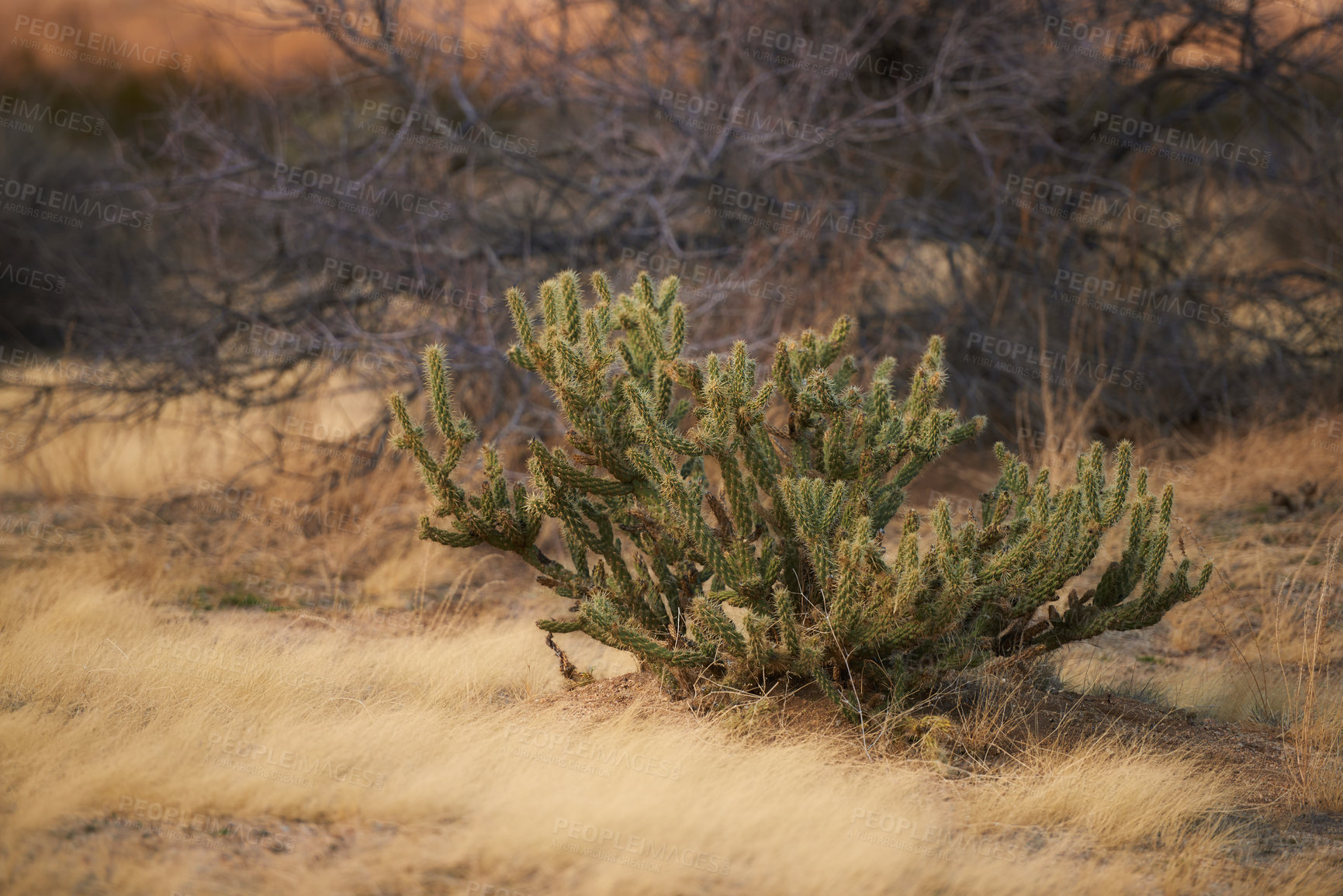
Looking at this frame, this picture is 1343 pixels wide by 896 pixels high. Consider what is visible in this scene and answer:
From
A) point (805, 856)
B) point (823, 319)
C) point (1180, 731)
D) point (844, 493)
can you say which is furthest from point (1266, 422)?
point (805, 856)

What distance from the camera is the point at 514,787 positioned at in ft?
11.5

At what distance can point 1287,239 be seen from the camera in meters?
11.5

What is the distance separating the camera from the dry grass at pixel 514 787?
3080 mm

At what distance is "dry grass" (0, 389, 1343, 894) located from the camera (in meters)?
3.08

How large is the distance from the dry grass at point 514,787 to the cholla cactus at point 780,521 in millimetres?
315

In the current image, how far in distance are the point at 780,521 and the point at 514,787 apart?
1434mm

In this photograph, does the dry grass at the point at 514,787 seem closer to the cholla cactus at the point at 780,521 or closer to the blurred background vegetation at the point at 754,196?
the cholla cactus at the point at 780,521

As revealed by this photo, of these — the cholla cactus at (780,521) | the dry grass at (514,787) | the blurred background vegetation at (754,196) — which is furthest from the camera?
the blurred background vegetation at (754,196)

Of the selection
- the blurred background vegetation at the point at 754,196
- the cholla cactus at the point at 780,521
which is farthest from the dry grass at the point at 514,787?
the blurred background vegetation at the point at 754,196

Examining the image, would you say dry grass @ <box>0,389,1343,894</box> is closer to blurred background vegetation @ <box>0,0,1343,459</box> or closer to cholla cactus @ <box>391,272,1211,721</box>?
cholla cactus @ <box>391,272,1211,721</box>

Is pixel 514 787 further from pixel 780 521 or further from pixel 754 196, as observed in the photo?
pixel 754 196

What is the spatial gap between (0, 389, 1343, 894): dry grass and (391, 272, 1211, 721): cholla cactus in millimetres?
315

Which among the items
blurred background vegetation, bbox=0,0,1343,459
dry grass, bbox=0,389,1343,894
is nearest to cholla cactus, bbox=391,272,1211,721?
dry grass, bbox=0,389,1343,894

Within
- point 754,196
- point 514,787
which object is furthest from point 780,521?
point 754,196
